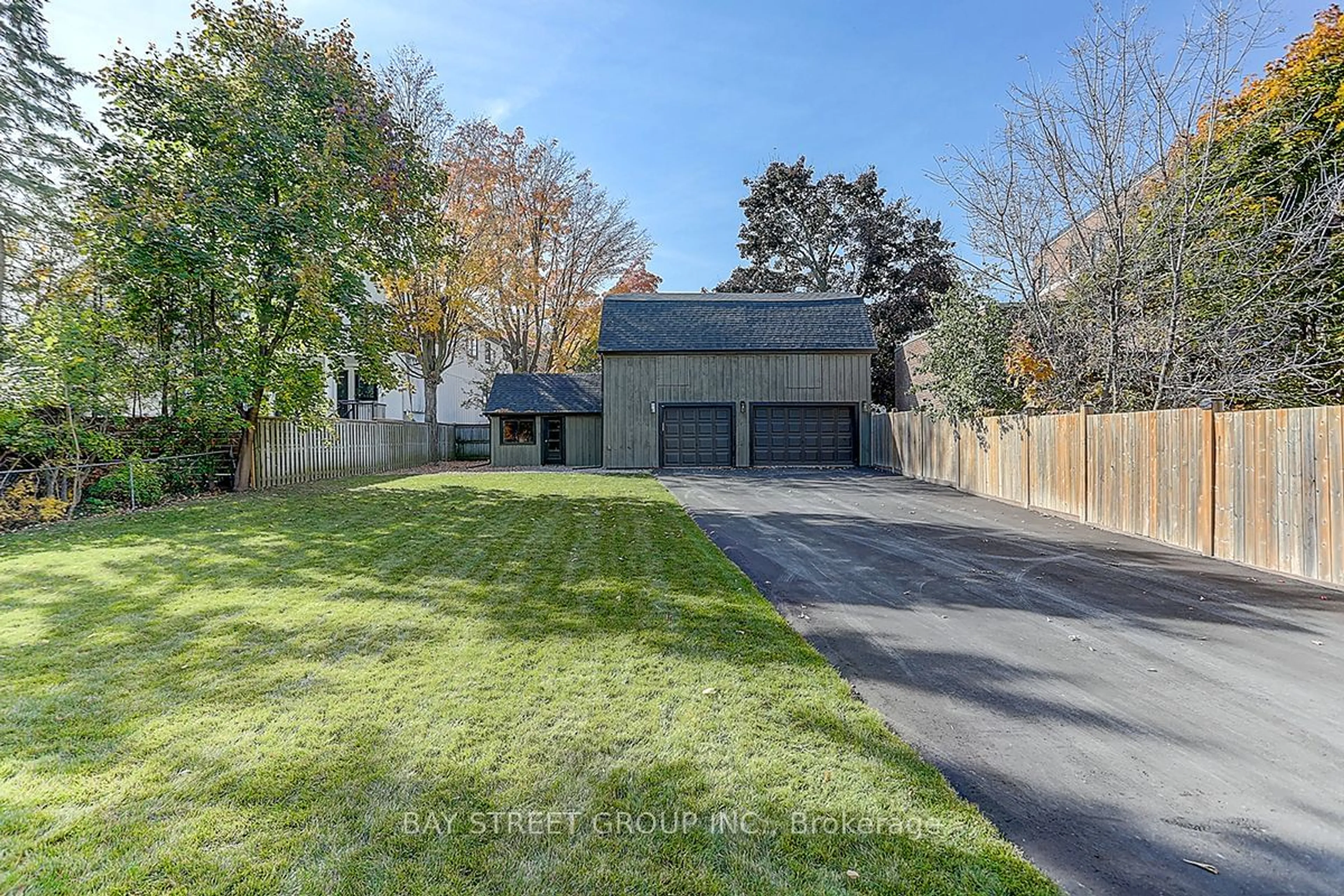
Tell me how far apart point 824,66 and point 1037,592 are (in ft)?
43.4

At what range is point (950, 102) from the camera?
12.1 metres

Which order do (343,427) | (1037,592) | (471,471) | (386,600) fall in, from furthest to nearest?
(471,471) < (343,427) < (1037,592) < (386,600)

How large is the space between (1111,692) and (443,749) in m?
3.52

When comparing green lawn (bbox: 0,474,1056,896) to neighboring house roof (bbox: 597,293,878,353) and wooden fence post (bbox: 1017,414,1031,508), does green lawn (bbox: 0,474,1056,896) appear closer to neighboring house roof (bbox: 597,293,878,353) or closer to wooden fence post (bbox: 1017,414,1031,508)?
wooden fence post (bbox: 1017,414,1031,508)

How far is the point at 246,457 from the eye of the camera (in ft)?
42.0

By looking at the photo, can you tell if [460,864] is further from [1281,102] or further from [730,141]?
[730,141]

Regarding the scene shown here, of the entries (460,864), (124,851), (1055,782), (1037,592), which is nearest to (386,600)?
(124,851)

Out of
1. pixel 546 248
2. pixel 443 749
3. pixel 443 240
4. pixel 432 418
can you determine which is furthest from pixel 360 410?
pixel 443 749

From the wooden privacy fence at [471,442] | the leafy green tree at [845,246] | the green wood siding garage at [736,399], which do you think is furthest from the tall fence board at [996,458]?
the wooden privacy fence at [471,442]

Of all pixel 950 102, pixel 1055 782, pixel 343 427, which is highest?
pixel 950 102

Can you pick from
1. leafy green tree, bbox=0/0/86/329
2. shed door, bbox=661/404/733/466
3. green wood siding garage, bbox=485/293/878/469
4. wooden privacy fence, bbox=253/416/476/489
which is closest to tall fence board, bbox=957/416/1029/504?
green wood siding garage, bbox=485/293/878/469

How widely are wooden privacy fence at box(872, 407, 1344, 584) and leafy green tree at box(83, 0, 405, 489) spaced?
44.9ft

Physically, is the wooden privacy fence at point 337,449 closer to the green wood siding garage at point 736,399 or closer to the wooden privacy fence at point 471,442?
the wooden privacy fence at point 471,442

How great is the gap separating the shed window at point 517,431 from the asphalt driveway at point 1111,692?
16436mm
